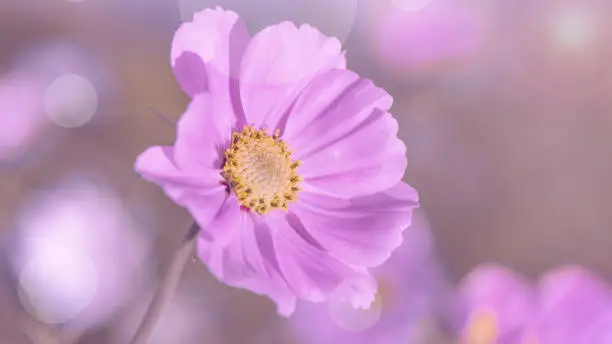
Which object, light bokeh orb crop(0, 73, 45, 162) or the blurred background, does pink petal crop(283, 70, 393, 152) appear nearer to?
the blurred background

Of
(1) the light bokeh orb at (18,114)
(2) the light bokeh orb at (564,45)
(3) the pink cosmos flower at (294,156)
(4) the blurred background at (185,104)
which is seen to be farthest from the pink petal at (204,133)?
(2) the light bokeh orb at (564,45)

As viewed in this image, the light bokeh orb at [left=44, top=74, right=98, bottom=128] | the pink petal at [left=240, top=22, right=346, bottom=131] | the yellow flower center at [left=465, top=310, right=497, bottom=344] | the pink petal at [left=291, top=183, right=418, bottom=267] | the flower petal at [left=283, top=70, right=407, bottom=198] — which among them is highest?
the pink petal at [left=240, top=22, right=346, bottom=131]

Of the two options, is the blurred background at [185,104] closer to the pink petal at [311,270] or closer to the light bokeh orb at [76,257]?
the light bokeh orb at [76,257]

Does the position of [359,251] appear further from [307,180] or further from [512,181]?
[512,181]

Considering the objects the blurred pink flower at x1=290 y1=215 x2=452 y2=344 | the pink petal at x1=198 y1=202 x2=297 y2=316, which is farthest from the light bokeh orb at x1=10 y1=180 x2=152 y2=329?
the pink petal at x1=198 y1=202 x2=297 y2=316

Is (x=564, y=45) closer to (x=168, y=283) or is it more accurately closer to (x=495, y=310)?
(x=495, y=310)

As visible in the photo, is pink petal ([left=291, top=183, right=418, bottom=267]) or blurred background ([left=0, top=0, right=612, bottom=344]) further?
blurred background ([left=0, top=0, right=612, bottom=344])

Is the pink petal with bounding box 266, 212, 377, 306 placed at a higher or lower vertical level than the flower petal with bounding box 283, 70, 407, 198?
lower

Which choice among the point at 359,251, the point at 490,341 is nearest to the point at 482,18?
the point at 490,341
